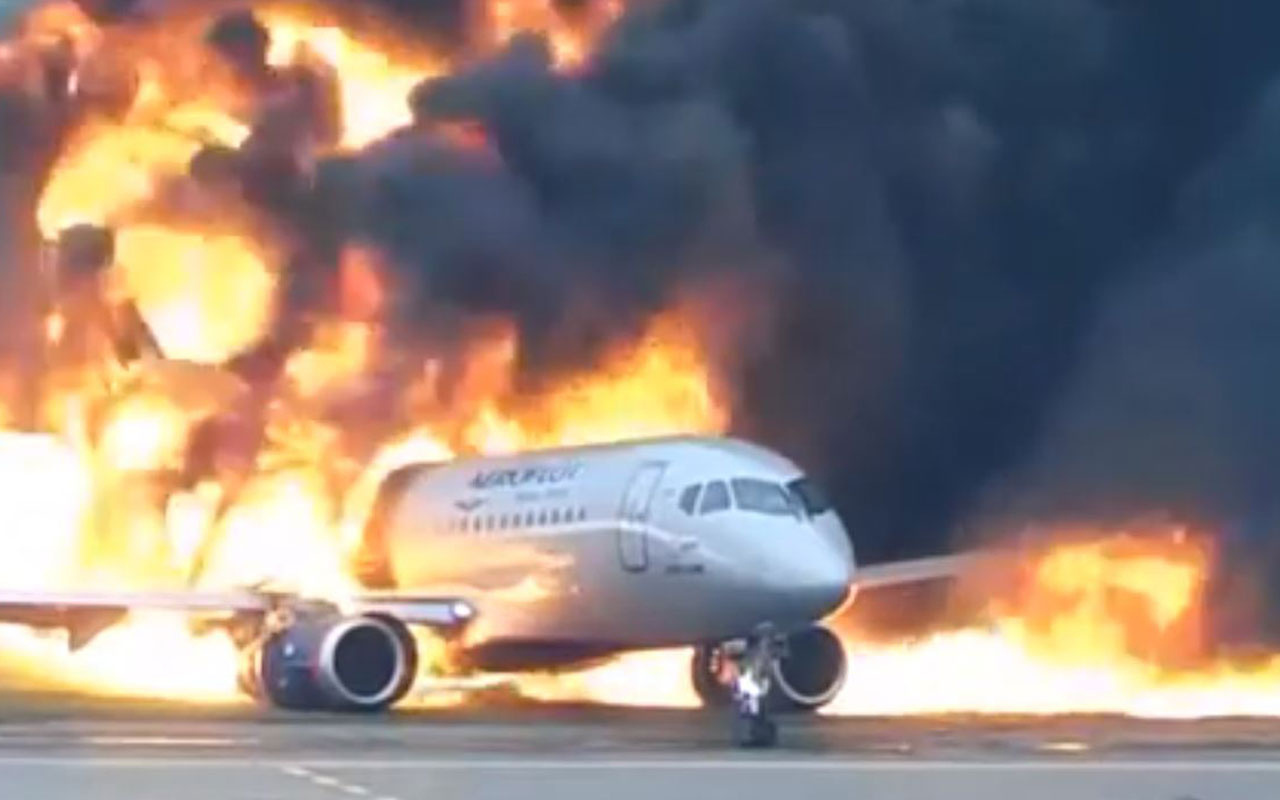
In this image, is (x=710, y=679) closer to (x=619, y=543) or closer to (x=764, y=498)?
(x=619, y=543)

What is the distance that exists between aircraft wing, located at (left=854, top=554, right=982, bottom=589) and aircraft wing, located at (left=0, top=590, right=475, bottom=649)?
6064mm

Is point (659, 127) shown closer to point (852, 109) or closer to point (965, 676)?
point (852, 109)

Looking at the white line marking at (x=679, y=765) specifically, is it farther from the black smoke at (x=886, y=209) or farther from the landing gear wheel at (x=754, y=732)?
the black smoke at (x=886, y=209)

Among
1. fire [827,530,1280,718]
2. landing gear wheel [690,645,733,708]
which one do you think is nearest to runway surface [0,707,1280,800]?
fire [827,530,1280,718]

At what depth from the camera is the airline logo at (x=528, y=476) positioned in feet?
179

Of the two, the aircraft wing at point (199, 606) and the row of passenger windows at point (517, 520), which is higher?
the row of passenger windows at point (517, 520)

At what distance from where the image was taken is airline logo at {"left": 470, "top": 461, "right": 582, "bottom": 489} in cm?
5453

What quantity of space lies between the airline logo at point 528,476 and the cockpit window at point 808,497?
451 cm

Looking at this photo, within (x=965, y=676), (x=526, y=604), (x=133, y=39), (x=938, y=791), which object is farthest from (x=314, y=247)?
(x=938, y=791)

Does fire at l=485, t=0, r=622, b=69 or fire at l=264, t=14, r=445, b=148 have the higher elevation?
fire at l=485, t=0, r=622, b=69

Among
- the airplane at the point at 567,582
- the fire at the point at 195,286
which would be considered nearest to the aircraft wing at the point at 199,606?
the airplane at the point at 567,582

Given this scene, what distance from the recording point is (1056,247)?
62969mm

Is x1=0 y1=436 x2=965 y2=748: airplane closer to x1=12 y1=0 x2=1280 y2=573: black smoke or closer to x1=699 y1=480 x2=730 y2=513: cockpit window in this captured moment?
x1=699 y1=480 x2=730 y2=513: cockpit window

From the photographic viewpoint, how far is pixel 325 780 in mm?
31172
